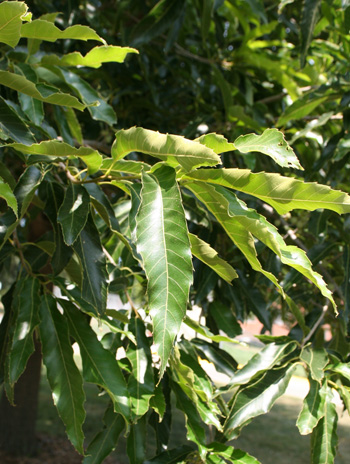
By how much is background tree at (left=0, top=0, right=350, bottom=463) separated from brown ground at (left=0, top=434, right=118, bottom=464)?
8.38 feet

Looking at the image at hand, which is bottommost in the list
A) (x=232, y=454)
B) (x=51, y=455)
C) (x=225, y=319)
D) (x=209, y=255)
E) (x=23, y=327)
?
(x=51, y=455)

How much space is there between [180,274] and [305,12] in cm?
110

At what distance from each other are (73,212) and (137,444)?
49cm

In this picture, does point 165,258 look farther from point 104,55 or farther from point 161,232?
point 104,55

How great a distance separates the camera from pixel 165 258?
0.62 m

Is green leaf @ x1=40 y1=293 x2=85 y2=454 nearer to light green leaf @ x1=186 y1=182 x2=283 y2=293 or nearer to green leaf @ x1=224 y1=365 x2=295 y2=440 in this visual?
green leaf @ x1=224 y1=365 x2=295 y2=440

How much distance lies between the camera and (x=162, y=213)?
65 cm

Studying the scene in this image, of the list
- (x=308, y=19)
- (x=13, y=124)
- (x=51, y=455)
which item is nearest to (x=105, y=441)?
(x=13, y=124)

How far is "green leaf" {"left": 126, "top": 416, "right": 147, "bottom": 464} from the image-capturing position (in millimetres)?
1031

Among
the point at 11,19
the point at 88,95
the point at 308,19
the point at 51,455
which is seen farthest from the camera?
the point at 51,455

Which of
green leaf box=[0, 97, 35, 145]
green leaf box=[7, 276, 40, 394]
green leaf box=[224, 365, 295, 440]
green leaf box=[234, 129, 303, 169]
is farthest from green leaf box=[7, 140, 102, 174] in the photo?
green leaf box=[224, 365, 295, 440]

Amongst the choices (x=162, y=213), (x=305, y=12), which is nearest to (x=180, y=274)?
(x=162, y=213)

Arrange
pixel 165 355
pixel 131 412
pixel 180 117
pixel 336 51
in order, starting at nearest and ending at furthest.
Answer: pixel 165 355 → pixel 131 412 → pixel 336 51 → pixel 180 117

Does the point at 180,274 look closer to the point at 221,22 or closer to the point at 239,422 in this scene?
the point at 239,422
